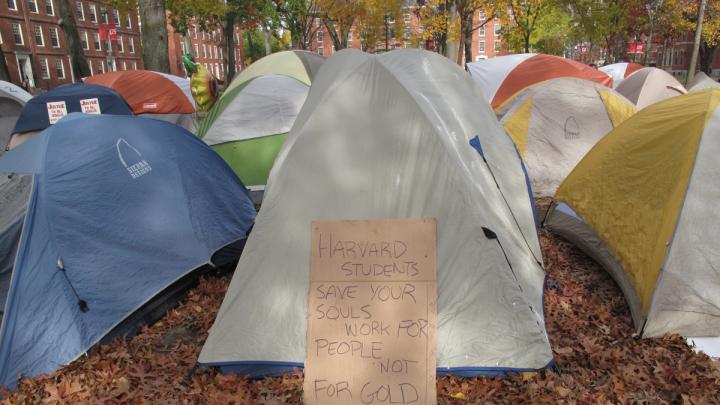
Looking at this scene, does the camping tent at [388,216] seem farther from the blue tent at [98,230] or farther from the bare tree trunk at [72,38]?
the bare tree trunk at [72,38]

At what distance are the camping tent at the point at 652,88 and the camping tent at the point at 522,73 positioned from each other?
1.62 metres

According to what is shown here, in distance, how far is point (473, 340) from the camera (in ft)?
9.48

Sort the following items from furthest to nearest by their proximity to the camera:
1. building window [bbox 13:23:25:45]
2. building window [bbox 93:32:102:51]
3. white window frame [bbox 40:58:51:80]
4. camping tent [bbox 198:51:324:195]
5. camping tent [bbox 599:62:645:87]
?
1. building window [bbox 93:32:102:51]
2. white window frame [bbox 40:58:51:80]
3. building window [bbox 13:23:25:45]
4. camping tent [bbox 599:62:645:87]
5. camping tent [bbox 198:51:324:195]

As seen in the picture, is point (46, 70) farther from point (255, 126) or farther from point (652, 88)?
point (652, 88)

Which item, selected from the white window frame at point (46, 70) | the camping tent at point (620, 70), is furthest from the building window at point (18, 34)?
the camping tent at point (620, 70)

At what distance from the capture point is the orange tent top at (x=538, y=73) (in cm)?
804

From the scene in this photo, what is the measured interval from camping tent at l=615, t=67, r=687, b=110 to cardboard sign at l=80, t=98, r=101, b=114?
416 inches

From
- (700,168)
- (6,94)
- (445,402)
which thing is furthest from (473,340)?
(6,94)

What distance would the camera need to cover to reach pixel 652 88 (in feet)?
33.3

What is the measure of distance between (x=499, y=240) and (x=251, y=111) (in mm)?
5036

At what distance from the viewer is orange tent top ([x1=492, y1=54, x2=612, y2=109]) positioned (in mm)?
8040

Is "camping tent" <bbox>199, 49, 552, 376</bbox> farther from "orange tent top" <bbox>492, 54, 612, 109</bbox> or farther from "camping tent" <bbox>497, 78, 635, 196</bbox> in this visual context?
"orange tent top" <bbox>492, 54, 612, 109</bbox>

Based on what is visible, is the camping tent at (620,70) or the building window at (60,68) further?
the building window at (60,68)

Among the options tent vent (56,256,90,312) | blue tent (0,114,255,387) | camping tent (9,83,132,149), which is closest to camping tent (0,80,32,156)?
camping tent (9,83,132,149)
